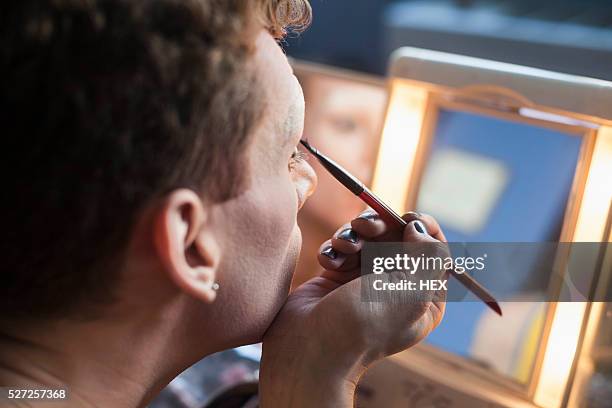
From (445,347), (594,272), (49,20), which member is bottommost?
(445,347)

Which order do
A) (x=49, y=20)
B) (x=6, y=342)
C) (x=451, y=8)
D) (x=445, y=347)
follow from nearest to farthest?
(x=49, y=20), (x=6, y=342), (x=445, y=347), (x=451, y=8)

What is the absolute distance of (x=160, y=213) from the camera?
53 centimetres

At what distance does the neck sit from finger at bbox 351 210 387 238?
22 centimetres

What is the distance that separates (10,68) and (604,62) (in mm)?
1021

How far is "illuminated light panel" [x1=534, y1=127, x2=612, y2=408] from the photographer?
→ 71cm

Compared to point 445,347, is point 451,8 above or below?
above

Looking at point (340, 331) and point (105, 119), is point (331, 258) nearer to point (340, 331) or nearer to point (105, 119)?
point (340, 331)

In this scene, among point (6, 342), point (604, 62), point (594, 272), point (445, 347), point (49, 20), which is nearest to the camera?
point (49, 20)

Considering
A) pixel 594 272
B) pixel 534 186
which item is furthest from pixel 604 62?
pixel 594 272

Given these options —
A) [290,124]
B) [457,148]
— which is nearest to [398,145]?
[457,148]

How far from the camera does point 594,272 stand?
71 cm

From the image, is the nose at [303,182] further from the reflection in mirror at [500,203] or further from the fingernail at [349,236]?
the reflection in mirror at [500,203]

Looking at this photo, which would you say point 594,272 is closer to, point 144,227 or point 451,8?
point 144,227

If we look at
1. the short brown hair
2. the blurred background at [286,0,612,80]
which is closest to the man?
the short brown hair
